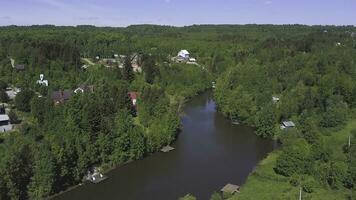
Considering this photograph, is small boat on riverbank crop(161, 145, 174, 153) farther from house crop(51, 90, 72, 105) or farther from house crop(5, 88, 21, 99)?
house crop(5, 88, 21, 99)

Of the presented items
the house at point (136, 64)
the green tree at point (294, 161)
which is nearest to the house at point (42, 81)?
the house at point (136, 64)

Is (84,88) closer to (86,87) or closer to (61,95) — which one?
(86,87)

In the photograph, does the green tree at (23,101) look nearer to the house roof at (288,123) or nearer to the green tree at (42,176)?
the green tree at (42,176)

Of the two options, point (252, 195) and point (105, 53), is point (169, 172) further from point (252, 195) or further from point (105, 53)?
point (105, 53)

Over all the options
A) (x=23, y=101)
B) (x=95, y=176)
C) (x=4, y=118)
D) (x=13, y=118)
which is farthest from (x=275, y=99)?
(x=4, y=118)

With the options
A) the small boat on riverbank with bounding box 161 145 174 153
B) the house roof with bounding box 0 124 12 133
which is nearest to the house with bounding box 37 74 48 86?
the house roof with bounding box 0 124 12 133
